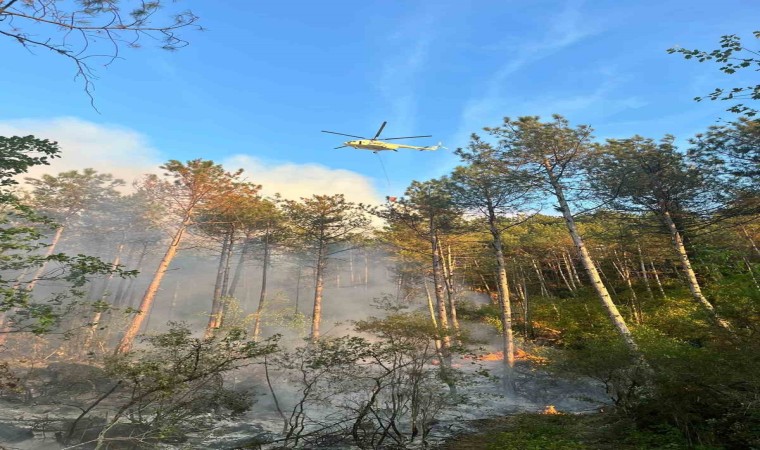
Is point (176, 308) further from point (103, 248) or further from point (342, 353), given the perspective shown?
point (342, 353)

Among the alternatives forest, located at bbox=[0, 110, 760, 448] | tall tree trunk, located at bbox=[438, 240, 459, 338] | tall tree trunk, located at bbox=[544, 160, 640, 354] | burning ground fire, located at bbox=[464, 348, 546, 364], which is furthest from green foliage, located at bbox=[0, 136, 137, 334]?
burning ground fire, located at bbox=[464, 348, 546, 364]

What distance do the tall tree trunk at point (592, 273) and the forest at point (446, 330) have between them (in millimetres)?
104

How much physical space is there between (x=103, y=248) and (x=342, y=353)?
44816 millimetres

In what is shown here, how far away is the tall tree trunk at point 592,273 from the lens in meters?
13.2

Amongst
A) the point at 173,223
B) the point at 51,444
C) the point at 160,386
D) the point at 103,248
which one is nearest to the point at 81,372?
the point at 51,444

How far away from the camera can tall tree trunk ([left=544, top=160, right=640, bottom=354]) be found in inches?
520

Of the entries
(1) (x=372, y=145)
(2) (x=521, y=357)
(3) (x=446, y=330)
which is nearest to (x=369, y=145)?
(1) (x=372, y=145)

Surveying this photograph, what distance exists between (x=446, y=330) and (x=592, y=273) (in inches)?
275

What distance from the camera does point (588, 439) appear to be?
391 inches

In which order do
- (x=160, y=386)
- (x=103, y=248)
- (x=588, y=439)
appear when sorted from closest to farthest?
(x=160, y=386), (x=588, y=439), (x=103, y=248)

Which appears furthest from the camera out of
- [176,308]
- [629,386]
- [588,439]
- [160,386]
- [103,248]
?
[176,308]

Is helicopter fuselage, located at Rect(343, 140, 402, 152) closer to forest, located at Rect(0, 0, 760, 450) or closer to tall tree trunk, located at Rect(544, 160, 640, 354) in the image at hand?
forest, located at Rect(0, 0, 760, 450)

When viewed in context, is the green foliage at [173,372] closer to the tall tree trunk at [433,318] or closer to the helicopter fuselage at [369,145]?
the tall tree trunk at [433,318]

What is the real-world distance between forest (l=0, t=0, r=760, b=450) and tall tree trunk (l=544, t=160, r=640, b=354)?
0.34ft
